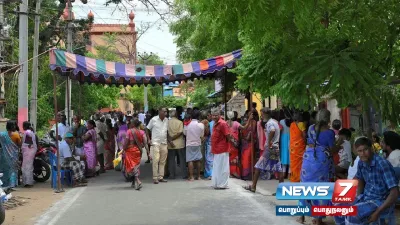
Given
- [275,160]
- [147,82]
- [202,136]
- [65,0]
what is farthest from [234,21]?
[65,0]

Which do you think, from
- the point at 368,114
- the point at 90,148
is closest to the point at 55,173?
the point at 90,148

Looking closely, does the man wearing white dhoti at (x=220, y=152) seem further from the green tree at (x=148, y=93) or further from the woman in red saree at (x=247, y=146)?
the green tree at (x=148, y=93)

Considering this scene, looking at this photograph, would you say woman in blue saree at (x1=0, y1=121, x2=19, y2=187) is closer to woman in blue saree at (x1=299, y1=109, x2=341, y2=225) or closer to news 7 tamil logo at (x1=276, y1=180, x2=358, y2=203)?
woman in blue saree at (x1=299, y1=109, x2=341, y2=225)

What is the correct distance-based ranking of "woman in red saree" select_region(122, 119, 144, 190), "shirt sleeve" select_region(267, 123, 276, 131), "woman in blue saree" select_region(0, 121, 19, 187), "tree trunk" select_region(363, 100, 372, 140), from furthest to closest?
"woman in red saree" select_region(122, 119, 144, 190), "woman in blue saree" select_region(0, 121, 19, 187), "shirt sleeve" select_region(267, 123, 276, 131), "tree trunk" select_region(363, 100, 372, 140)

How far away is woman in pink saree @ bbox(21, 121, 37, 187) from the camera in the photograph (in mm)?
12234

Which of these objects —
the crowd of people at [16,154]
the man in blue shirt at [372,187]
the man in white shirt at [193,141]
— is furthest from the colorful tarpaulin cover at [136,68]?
the man in blue shirt at [372,187]

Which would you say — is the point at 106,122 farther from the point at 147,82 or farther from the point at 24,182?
the point at 24,182

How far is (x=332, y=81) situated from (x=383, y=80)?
962mm

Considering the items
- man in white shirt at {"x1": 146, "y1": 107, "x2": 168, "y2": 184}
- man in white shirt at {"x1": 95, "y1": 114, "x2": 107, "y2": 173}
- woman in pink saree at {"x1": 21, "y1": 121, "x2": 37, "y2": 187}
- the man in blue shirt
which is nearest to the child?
the man in blue shirt

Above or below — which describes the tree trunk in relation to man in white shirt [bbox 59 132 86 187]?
above

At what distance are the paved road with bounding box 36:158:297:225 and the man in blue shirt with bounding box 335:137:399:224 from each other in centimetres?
298

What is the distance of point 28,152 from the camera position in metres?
12.3

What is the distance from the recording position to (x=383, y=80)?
6.92 metres

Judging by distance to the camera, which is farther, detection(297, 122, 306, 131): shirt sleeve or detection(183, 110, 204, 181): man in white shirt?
detection(183, 110, 204, 181): man in white shirt
